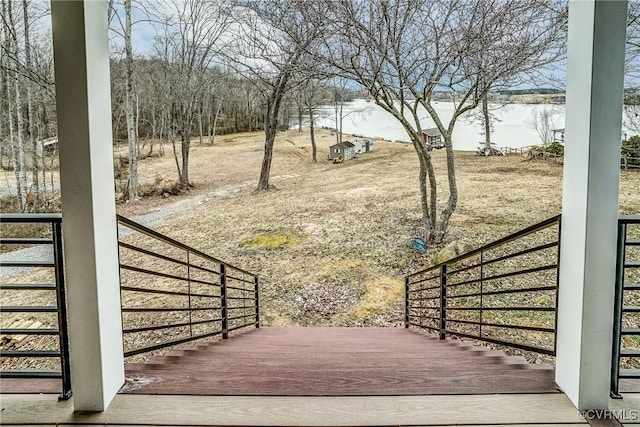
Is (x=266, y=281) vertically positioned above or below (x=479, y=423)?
below

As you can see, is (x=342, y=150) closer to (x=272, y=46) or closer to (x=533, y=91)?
(x=272, y=46)

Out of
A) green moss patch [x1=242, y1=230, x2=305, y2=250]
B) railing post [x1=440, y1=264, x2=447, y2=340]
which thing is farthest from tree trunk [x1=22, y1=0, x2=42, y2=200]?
railing post [x1=440, y1=264, x2=447, y2=340]

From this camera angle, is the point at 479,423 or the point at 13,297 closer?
the point at 479,423

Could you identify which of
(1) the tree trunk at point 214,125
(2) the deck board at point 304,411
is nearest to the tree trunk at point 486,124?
(1) the tree trunk at point 214,125

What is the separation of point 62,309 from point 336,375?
2.75ft

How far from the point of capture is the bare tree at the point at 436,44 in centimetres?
543

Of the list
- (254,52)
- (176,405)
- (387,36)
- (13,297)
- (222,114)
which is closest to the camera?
(176,405)

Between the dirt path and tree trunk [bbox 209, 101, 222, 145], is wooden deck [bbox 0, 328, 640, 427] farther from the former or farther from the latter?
tree trunk [bbox 209, 101, 222, 145]

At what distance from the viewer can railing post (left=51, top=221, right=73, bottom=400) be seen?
1.22m

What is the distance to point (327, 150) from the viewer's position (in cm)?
1091

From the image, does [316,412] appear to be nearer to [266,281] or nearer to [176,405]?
[176,405]

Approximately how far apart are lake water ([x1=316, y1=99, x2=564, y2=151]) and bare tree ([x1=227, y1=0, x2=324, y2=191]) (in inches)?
61.2

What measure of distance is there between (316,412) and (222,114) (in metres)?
8.97

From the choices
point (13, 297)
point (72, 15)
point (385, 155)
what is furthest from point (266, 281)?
point (385, 155)
